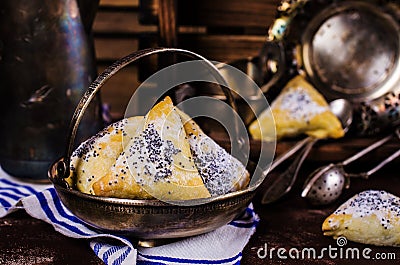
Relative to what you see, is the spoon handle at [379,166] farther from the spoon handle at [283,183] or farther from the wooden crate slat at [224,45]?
the wooden crate slat at [224,45]

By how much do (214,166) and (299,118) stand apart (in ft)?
1.00

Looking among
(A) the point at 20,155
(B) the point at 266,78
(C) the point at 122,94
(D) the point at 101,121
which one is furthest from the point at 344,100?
(C) the point at 122,94

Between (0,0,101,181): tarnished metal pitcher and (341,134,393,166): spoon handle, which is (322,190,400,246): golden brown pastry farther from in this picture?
(0,0,101,181): tarnished metal pitcher

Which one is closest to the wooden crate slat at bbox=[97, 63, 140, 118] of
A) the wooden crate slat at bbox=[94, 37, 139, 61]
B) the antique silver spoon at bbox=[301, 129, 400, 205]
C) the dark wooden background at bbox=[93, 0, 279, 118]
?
the wooden crate slat at bbox=[94, 37, 139, 61]

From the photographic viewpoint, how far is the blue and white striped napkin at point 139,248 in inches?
23.2

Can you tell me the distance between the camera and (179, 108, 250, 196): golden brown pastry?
1.98 ft

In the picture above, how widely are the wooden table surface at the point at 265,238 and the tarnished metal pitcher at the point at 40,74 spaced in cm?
10

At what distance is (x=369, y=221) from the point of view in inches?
24.4

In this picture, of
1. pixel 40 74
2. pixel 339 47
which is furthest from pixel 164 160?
pixel 339 47

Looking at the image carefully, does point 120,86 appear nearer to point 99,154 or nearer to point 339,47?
point 339,47

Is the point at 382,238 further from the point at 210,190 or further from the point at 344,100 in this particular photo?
the point at 344,100

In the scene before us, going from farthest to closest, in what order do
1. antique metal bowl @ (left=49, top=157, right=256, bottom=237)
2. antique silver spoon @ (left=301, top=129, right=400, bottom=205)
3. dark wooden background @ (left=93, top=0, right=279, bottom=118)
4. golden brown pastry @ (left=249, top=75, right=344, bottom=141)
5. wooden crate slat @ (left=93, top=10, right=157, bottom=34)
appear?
wooden crate slat @ (left=93, top=10, right=157, bottom=34)
dark wooden background @ (left=93, top=0, right=279, bottom=118)
golden brown pastry @ (left=249, top=75, right=344, bottom=141)
antique silver spoon @ (left=301, top=129, right=400, bottom=205)
antique metal bowl @ (left=49, top=157, right=256, bottom=237)

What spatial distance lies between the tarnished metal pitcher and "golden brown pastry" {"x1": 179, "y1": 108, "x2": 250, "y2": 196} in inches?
8.3

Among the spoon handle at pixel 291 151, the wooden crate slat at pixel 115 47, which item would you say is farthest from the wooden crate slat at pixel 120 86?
the spoon handle at pixel 291 151
